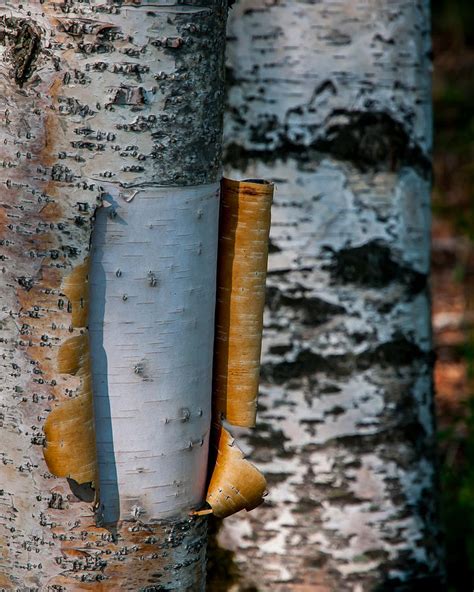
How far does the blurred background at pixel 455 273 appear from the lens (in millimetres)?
2823

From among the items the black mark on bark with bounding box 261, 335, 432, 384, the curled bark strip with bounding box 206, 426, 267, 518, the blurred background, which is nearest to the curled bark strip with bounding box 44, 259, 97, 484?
the curled bark strip with bounding box 206, 426, 267, 518

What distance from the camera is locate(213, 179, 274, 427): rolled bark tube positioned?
114cm

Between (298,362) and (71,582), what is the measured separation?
1087 millimetres

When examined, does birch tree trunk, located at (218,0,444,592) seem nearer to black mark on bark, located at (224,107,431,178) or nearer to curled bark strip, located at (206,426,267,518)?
black mark on bark, located at (224,107,431,178)

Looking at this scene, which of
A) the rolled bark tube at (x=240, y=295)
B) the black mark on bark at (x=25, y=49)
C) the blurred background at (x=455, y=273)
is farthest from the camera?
the blurred background at (x=455, y=273)

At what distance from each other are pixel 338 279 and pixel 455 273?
3.11 meters

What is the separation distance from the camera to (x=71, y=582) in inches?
40.6

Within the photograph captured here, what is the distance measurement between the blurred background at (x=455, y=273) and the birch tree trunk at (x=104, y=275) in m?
1.48

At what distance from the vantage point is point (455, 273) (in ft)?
16.3

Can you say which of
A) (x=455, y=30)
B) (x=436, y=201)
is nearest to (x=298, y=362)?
(x=436, y=201)

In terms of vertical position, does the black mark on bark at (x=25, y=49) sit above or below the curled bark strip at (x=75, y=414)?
above

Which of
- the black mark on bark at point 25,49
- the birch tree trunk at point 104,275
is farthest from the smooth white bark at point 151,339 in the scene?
the black mark on bark at point 25,49

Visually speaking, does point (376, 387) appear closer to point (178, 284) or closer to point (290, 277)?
point (290, 277)

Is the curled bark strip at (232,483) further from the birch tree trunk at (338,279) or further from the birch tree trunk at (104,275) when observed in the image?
the birch tree trunk at (338,279)
